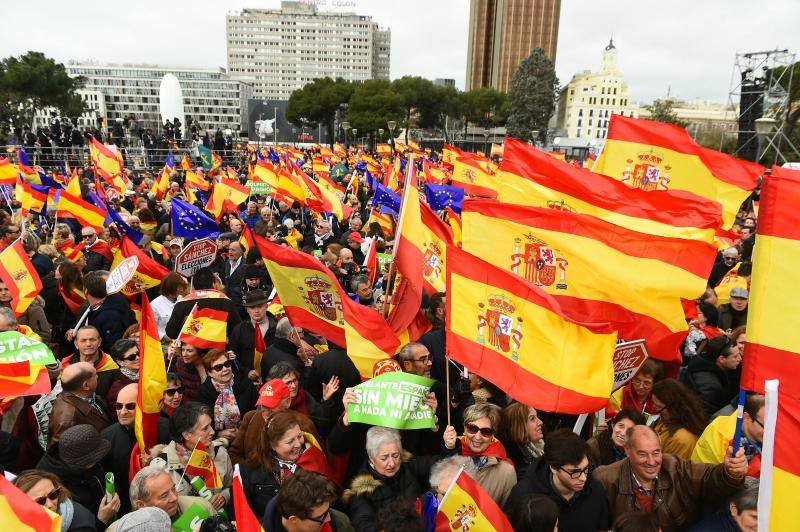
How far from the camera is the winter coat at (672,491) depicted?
134 inches

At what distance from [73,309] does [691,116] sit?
6268 inches

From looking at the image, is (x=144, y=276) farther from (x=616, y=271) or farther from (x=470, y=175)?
(x=470, y=175)

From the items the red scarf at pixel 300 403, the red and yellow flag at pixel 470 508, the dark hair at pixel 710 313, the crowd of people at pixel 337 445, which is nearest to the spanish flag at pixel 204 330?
the crowd of people at pixel 337 445

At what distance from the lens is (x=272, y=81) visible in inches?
6914

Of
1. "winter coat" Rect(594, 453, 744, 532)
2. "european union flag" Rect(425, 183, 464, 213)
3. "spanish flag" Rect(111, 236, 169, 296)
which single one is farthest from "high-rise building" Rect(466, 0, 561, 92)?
"winter coat" Rect(594, 453, 744, 532)

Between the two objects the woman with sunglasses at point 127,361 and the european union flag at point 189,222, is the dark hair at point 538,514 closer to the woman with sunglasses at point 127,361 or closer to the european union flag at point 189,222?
the woman with sunglasses at point 127,361

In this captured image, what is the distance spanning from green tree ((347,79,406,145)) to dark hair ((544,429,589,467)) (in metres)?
64.4

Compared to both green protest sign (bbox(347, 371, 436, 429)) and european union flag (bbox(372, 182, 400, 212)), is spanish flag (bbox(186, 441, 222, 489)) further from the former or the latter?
european union flag (bbox(372, 182, 400, 212))

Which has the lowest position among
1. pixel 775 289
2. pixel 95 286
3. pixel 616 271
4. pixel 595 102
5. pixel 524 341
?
pixel 95 286

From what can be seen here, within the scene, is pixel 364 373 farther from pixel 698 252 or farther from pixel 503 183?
pixel 503 183

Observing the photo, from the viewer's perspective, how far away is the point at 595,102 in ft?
435

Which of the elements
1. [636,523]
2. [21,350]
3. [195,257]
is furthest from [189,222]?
[636,523]

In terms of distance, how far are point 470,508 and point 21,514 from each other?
82.9 inches

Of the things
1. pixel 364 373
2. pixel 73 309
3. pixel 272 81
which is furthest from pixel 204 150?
pixel 272 81
